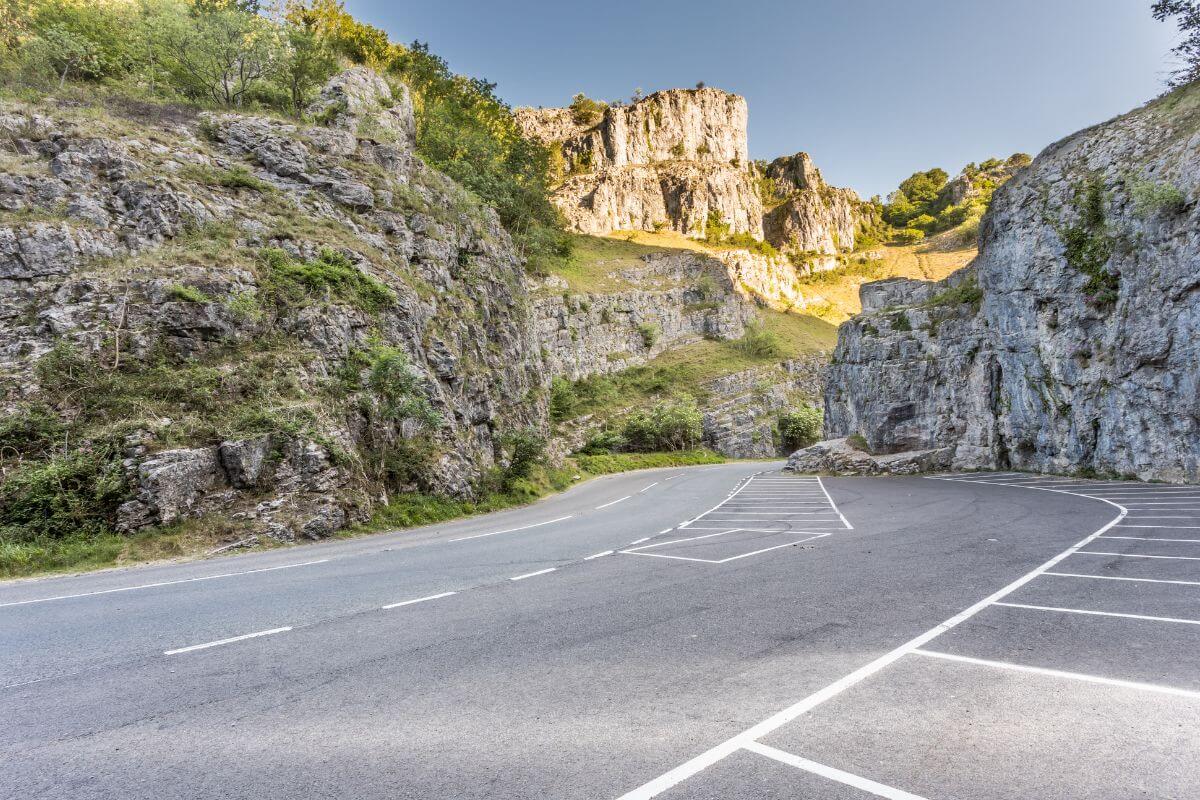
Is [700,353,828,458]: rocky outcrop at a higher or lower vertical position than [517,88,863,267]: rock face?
lower

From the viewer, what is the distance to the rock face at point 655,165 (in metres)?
91.2

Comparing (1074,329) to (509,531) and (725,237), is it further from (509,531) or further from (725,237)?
(725,237)

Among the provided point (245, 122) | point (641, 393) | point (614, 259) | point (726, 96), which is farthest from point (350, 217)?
point (726, 96)

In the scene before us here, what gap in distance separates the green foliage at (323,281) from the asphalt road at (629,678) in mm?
10997

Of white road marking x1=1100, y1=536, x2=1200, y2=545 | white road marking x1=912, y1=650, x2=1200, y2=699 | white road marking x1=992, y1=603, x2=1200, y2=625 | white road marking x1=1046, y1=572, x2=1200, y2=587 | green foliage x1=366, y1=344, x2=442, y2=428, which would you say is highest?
green foliage x1=366, y1=344, x2=442, y2=428

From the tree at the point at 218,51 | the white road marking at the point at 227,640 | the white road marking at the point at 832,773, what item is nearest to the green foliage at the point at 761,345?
the tree at the point at 218,51

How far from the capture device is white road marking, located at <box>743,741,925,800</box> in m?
2.36

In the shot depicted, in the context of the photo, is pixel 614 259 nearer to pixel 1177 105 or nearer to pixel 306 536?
pixel 1177 105

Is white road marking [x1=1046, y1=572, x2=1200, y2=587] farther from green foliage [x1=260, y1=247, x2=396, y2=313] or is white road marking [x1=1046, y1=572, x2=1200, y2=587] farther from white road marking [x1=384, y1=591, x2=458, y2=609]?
green foliage [x1=260, y1=247, x2=396, y2=313]

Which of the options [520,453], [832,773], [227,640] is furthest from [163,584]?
[520,453]

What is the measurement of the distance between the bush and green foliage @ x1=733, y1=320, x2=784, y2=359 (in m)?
23.8

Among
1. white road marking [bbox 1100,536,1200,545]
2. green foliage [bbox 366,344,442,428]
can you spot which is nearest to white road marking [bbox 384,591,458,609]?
green foliage [bbox 366,344,442,428]

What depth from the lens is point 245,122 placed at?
78.0ft

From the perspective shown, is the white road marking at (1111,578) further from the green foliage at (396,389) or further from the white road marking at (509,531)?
the green foliage at (396,389)
